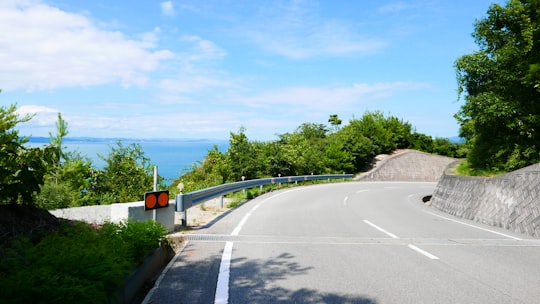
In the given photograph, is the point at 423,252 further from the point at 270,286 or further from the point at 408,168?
the point at 408,168

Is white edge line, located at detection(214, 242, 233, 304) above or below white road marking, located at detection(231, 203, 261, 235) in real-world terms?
below

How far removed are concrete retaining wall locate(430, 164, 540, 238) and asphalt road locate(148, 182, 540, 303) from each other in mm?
980

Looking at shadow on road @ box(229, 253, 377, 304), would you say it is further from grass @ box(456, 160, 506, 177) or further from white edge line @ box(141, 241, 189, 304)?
grass @ box(456, 160, 506, 177)

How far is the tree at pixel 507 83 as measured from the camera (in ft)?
52.0

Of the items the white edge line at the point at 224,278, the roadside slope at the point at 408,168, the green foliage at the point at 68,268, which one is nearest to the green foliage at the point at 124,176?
the white edge line at the point at 224,278

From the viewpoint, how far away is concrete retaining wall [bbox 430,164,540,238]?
410 inches

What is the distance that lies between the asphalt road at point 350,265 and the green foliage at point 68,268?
824 millimetres

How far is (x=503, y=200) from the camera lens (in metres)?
12.0

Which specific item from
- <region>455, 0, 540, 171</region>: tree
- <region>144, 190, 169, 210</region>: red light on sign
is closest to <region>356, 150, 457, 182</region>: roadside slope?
<region>455, 0, 540, 171</region>: tree

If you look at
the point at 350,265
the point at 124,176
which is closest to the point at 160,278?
the point at 350,265

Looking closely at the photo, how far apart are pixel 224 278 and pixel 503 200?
10157mm

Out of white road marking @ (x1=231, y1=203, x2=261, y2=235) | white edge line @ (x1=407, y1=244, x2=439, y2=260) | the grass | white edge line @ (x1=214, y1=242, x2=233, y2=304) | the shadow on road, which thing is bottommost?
white edge line @ (x1=407, y1=244, x2=439, y2=260)

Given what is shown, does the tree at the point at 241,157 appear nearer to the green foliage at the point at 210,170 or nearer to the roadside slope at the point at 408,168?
the green foliage at the point at 210,170

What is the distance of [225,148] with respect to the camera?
3078 centimetres
